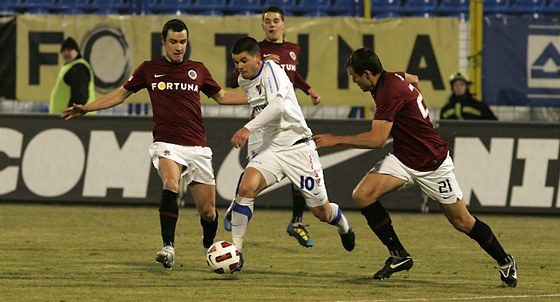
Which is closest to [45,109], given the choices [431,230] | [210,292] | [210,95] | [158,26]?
[158,26]

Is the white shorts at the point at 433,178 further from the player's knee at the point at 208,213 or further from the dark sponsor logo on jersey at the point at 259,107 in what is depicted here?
the player's knee at the point at 208,213

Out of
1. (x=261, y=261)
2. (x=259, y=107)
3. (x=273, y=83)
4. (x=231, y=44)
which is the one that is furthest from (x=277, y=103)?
(x=231, y=44)

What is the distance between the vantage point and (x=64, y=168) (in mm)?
17344

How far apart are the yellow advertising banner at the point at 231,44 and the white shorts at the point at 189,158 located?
7.89 metres

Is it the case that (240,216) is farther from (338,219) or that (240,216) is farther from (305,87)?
(305,87)

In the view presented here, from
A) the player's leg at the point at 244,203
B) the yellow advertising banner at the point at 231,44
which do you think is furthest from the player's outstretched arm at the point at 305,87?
the yellow advertising banner at the point at 231,44

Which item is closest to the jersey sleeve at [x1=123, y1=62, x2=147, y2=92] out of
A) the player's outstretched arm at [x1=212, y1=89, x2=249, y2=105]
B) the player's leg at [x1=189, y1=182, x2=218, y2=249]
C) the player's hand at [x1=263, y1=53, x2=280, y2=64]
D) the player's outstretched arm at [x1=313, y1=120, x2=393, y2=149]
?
the player's outstretched arm at [x1=212, y1=89, x2=249, y2=105]

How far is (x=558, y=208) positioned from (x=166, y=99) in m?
7.55

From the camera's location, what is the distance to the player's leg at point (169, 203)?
10852mm

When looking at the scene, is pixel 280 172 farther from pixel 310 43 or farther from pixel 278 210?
pixel 310 43

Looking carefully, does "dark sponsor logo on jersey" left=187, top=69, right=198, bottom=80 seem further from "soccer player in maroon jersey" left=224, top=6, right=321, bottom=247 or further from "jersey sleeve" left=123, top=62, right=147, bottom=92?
"soccer player in maroon jersey" left=224, top=6, right=321, bottom=247

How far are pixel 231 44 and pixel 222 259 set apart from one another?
924cm

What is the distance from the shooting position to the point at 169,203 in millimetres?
11023

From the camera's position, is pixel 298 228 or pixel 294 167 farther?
pixel 298 228
